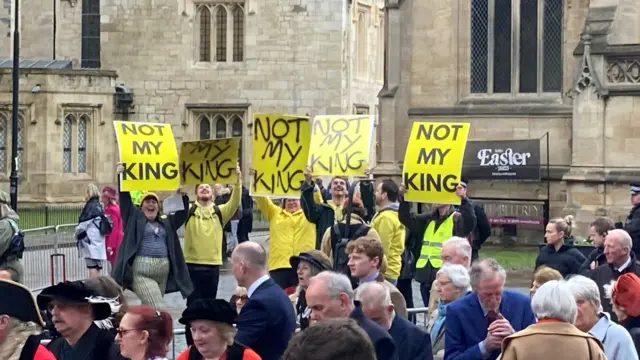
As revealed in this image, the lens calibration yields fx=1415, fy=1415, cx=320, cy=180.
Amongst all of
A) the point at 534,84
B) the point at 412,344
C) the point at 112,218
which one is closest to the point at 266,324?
the point at 412,344

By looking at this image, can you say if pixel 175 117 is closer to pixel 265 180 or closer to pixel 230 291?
pixel 230 291

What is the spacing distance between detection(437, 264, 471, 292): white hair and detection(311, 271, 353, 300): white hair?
5.78 feet

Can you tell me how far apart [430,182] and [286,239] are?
1.61 meters

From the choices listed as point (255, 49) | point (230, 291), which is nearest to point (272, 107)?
point (255, 49)

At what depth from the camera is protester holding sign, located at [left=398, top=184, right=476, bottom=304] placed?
13.9 m

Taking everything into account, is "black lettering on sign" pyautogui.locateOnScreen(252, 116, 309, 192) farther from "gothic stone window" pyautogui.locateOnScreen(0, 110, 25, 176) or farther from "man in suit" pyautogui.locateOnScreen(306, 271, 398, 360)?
"gothic stone window" pyautogui.locateOnScreen(0, 110, 25, 176)

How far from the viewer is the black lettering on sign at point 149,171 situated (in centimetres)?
1422

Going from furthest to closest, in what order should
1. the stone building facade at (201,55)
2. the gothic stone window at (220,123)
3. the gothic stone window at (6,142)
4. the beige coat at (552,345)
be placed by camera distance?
the gothic stone window at (220,123) < the stone building facade at (201,55) < the gothic stone window at (6,142) < the beige coat at (552,345)

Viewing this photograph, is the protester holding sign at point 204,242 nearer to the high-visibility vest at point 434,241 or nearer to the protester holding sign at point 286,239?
the protester holding sign at point 286,239

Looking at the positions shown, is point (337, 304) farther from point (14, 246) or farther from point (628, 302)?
point (14, 246)

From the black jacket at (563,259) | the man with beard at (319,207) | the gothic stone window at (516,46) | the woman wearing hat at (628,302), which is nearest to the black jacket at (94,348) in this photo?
the woman wearing hat at (628,302)

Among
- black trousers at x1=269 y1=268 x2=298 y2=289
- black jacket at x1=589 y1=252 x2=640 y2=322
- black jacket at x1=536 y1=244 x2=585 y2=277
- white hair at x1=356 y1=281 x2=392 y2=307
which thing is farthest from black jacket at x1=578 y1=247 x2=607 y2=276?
white hair at x1=356 y1=281 x2=392 y2=307

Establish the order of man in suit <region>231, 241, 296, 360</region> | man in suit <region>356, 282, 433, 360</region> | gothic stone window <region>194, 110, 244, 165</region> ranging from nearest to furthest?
1. man in suit <region>356, 282, 433, 360</region>
2. man in suit <region>231, 241, 296, 360</region>
3. gothic stone window <region>194, 110, 244, 165</region>

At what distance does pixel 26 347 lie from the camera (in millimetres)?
6562
